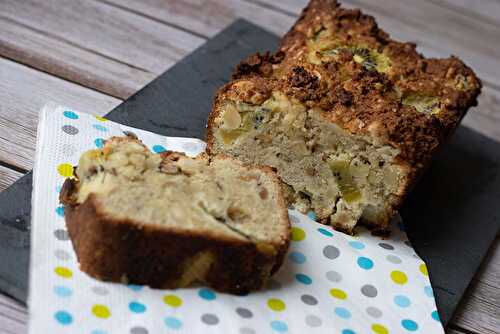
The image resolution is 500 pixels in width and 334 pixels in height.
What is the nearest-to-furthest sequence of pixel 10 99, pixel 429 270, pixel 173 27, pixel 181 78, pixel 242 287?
pixel 242 287 → pixel 429 270 → pixel 10 99 → pixel 181 78 → pixel 173 27

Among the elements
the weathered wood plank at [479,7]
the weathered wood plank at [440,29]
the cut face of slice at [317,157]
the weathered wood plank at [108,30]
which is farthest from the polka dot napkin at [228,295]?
the weathered wood plank at [479,7]

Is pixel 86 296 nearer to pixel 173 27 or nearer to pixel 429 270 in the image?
pixel 429 270

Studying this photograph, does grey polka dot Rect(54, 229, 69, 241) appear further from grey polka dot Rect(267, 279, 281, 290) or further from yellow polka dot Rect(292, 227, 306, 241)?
yellow polka dot Rect(292, 227, 306, 241)

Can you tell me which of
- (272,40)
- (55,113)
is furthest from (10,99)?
(272,40)

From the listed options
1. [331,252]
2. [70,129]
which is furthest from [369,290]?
[70,129]

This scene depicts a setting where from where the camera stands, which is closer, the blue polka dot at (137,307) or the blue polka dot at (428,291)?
the blue polka dot at (137,307)

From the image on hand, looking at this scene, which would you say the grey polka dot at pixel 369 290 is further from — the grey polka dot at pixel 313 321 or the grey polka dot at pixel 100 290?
the grey polka dot at pixel 100 290
